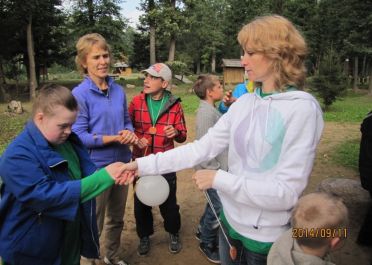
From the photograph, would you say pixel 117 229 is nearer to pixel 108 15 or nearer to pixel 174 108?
pixel 174 108

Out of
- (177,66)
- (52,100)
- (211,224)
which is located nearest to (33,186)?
(52,100)

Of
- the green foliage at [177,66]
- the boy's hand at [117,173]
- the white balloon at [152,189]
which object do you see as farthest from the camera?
the green foliage at [177,66]

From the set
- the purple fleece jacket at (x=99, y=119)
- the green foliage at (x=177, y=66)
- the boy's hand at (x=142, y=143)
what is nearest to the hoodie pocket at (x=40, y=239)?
the purple fleece jacket at (x=99, y=119)

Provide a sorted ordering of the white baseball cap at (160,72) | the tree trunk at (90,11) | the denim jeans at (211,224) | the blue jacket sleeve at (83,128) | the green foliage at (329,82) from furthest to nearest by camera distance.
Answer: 1. the tree trunk at (90,11)
2. the green foliage at (329,82)
3. the denim jeans at (211,224)
4. the white baseball cap at (160,72)
5. the blue jacket sleeve at (83,128)

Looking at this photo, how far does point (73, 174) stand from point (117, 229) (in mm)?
1547

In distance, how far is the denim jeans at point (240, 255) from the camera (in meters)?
2.00

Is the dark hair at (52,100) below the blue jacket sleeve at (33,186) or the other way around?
the other way around

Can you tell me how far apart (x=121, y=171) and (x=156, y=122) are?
1666 millimetres

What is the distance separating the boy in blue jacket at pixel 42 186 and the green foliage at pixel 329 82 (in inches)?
627

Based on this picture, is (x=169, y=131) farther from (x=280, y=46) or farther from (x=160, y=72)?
(x=280, y=46)

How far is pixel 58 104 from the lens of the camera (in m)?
2.16

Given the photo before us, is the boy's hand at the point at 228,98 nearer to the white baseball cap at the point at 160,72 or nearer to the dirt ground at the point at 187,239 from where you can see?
the white baseball cap at the point at 160,72

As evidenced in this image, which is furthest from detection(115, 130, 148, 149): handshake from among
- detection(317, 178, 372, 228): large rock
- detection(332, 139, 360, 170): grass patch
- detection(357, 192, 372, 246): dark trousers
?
detection(332, 139, 360, 170): grass patch

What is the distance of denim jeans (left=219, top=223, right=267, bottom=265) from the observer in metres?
2.00
